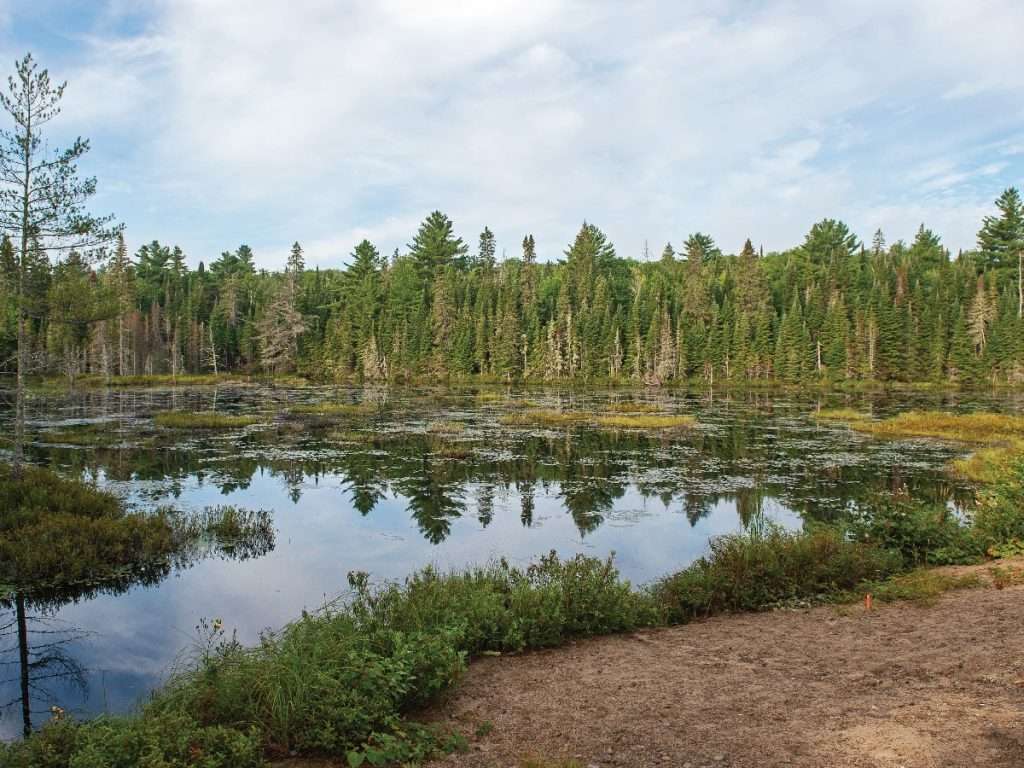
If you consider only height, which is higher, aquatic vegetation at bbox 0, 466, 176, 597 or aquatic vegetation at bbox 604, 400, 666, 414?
aquatic vegetation at bbox 604, 400, 666, 414

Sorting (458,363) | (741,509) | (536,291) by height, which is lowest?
(741,509)

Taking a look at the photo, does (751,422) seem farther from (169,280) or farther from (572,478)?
(169,280)

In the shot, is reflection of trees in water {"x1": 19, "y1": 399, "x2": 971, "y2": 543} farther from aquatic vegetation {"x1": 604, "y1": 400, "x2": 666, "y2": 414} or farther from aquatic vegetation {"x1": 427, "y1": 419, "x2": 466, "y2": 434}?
aquatic vegetation {"x1": 604, "y1": 400, "x2": 666, "y2": 414}

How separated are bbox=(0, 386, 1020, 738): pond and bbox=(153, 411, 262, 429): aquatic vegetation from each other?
1.11 meters

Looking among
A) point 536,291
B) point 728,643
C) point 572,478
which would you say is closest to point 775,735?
point 728,643

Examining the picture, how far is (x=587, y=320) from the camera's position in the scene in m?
94.2

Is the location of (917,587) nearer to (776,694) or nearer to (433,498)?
(776,694)

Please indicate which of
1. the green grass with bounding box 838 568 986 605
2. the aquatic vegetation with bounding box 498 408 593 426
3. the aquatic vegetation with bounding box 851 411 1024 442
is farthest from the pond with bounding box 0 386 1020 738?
the green grass with bounding box 838 568 986 605

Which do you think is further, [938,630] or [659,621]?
[659,621]

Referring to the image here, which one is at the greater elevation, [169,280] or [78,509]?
[169,280]

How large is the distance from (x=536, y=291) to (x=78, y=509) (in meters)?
93.8

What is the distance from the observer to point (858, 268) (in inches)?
4067

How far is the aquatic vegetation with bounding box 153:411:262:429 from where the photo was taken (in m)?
36.8

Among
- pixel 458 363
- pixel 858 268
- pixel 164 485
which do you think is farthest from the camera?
pixel 858 268
